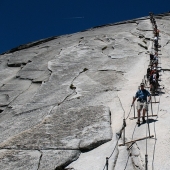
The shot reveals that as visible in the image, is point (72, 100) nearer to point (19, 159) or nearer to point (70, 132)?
point (70, 132)

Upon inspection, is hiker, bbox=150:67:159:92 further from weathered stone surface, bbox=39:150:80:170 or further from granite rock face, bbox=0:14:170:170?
weathered stone surface, bbox=39:150:80:170

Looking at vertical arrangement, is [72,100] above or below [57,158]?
below

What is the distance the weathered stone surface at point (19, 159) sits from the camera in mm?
10594

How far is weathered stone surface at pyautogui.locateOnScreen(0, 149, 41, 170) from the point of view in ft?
34.8

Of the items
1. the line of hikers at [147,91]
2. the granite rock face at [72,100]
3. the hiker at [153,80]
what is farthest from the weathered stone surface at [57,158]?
the hiker at [153,80]

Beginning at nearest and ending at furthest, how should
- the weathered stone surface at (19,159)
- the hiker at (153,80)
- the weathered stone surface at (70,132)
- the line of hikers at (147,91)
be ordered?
the weathered stone surface at (19,159) → the weathered stone surface at (70,132) → the line of hikers at (147,91) → the hiker at (153,80)

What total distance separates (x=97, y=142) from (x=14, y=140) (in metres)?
3.16

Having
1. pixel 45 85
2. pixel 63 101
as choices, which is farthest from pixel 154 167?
pixel 45 85

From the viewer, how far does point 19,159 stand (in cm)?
1102

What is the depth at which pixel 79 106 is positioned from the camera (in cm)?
1530

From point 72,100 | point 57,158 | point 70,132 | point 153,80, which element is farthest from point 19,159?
point 153,80

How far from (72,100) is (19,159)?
5.71 m

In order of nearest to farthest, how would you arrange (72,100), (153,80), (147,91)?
1. (147,91)
2. (153,80)
3. (72,100)

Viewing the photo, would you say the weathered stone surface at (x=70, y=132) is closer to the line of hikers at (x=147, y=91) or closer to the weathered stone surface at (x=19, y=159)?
the weathered stone surface at (x=19, y=159)
